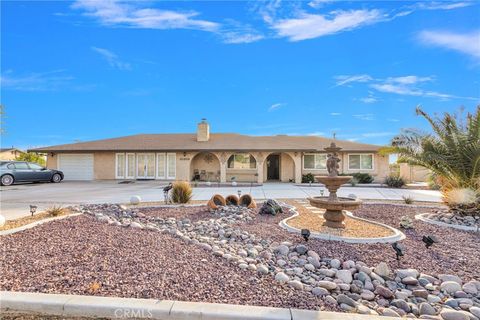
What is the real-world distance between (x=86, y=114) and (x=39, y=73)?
8.48m

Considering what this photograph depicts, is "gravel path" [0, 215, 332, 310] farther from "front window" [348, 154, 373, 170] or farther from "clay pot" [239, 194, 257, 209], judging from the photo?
"front window" [348, 154, 373, 170]

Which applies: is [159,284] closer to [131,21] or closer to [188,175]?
[131,21]

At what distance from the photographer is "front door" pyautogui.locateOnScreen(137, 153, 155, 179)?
2112cm

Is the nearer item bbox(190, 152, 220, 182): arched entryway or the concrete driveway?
the concrete driveway

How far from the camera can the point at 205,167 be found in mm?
21438

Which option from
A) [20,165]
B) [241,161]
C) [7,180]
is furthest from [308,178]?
[7,180]

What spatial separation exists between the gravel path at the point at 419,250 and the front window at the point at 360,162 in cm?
1488

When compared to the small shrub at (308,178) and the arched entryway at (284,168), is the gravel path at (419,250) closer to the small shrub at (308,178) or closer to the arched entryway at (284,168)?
the small shrub at (308,178)

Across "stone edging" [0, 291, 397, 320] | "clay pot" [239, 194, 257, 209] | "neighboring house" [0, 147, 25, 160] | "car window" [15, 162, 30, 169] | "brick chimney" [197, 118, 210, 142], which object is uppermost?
"brick chimney" [197, 118, 210, 142]

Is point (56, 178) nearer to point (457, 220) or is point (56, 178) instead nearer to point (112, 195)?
point (112, 195)

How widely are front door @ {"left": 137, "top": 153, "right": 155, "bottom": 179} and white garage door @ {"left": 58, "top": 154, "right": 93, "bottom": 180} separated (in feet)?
13.3

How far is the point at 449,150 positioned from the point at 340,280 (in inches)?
254

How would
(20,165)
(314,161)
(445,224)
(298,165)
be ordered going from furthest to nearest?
1. (314,161)
2. (298,165)
3. (20,165)
4. (445,224)

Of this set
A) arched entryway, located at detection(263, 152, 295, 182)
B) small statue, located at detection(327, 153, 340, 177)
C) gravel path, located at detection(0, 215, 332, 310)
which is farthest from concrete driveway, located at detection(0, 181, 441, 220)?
arched entryway, located at detection(263, 152, 295, 182)
